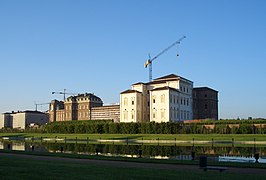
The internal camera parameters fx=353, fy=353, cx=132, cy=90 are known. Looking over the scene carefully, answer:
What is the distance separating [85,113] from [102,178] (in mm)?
128579

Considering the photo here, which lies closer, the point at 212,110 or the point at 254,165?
the point at 254,165

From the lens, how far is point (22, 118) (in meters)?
169

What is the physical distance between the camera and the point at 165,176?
15.4m

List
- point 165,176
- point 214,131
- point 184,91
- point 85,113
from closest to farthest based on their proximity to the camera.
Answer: point 165,176 → point 214,131 → point 184,91 → point 85,113

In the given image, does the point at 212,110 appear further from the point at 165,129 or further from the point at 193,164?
the point at 193,164

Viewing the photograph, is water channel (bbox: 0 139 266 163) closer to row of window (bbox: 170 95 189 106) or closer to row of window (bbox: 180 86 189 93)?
row of window (bbox: 170 95 189 106)

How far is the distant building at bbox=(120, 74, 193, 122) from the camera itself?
89500 mm

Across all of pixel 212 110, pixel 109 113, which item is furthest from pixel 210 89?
pixel 109 113

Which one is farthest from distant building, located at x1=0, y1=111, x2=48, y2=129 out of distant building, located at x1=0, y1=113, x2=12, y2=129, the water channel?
the water channel

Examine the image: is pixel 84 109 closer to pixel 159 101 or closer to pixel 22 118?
pixel 22 118

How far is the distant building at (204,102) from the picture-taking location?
109 m

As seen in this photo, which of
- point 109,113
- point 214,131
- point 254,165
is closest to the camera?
point 254,165

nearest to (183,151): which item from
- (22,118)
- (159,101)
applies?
(159,101)

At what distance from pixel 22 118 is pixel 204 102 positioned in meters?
96.7
